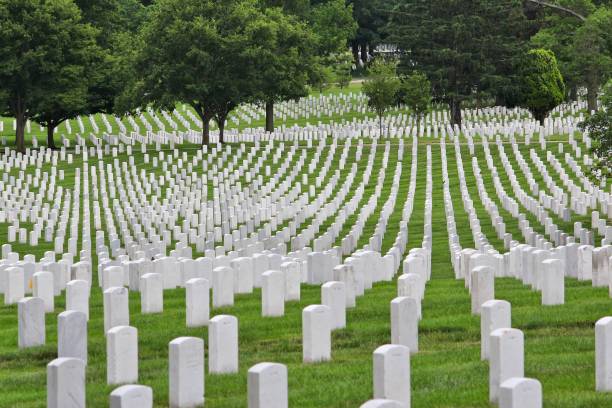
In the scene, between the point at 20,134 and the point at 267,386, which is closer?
the point at 267,386

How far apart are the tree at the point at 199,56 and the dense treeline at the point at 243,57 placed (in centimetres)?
7

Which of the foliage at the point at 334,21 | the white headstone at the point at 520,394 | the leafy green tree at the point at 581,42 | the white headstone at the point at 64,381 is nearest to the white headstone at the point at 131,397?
the white headstone at the point at 64,381

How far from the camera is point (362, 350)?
36.4 feet

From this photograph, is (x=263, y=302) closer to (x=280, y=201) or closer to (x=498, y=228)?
(x=498, y=228)

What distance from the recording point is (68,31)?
6162cm

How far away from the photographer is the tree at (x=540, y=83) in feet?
227

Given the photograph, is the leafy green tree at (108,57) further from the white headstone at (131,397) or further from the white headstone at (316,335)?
the white headstone at (131,397)

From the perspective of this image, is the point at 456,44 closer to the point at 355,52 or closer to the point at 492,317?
the point at 355,52

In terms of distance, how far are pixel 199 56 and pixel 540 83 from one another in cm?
2094

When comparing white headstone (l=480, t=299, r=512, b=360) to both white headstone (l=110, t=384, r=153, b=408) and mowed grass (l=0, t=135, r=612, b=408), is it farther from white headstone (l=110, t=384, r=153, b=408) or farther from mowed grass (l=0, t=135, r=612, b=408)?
white headstone (l=110, t=384, r=153, b=408)

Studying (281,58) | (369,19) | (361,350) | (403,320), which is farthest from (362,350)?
(369,19)

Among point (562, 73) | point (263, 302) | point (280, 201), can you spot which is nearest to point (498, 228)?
point (280, 201)

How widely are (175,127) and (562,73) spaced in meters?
24.6

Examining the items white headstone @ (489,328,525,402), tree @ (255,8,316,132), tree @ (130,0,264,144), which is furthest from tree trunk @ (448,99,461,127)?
white headstone @ (489,328,525,402)
